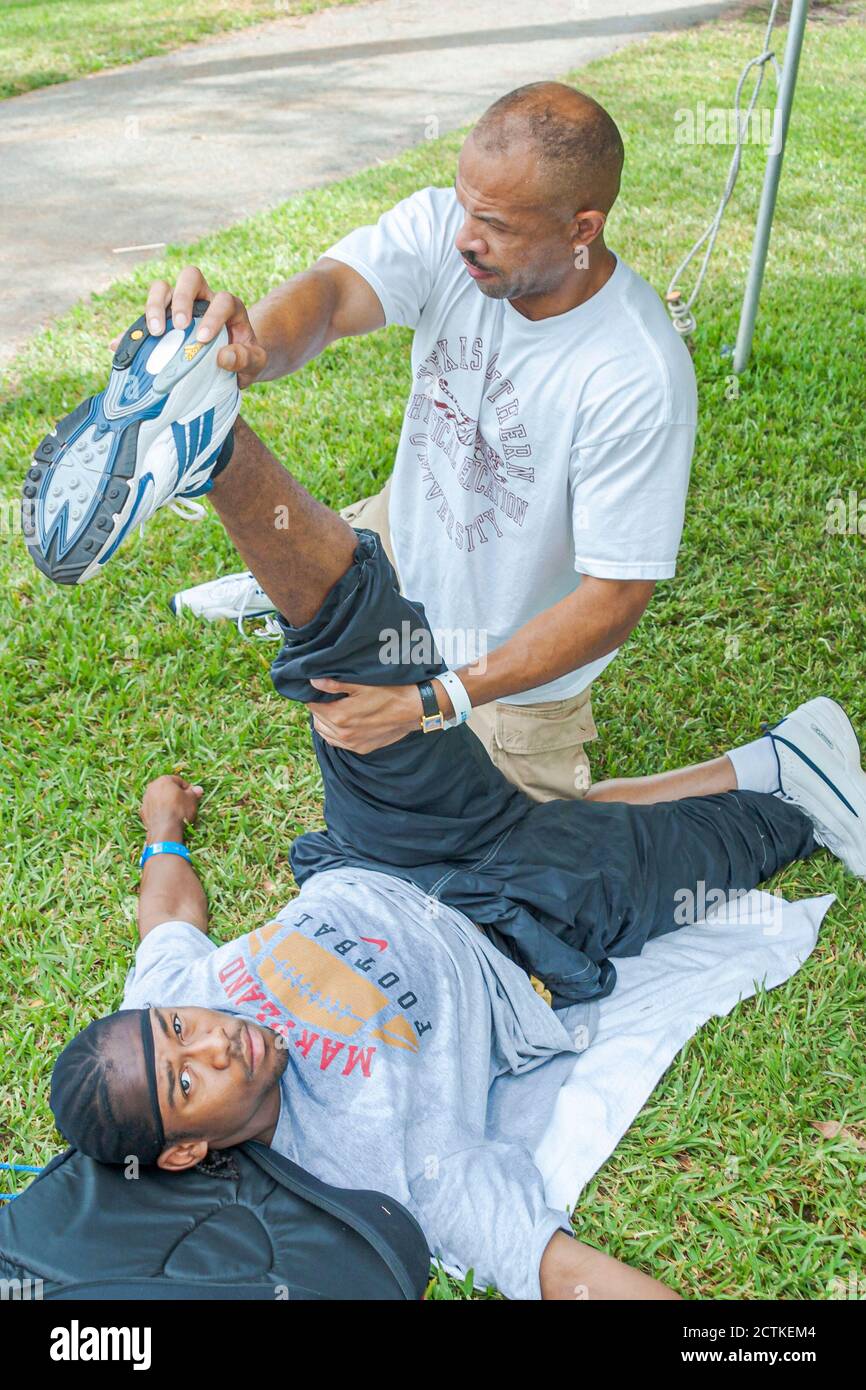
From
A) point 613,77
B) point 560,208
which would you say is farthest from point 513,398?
point 613,77

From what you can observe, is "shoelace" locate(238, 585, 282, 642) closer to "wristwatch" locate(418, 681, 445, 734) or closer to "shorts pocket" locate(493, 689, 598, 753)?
"shorts pocket" locate(493, 689, 598, 753)

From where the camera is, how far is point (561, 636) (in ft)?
8.71

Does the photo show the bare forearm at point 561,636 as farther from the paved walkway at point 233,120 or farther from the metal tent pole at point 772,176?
the paved walkway at point 233,120

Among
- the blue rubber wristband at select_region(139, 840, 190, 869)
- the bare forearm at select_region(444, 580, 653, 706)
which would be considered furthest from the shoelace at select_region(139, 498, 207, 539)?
the blue rubber wristband at select_region(139, 840, 190, 869)

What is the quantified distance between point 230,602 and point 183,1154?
2080mm

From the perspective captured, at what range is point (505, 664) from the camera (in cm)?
264

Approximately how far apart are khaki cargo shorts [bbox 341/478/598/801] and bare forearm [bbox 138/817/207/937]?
32.9 inches

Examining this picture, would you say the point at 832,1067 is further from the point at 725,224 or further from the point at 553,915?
the point at 725,224

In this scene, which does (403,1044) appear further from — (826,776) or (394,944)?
(826,776)

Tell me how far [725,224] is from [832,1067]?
600 centimetres

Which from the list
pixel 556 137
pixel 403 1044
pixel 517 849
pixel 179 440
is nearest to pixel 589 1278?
pixel 403 1044

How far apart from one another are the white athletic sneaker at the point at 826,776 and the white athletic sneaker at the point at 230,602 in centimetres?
161

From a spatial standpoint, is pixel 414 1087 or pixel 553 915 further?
pixel 553 915

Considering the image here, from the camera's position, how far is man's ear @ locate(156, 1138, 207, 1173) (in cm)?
217
